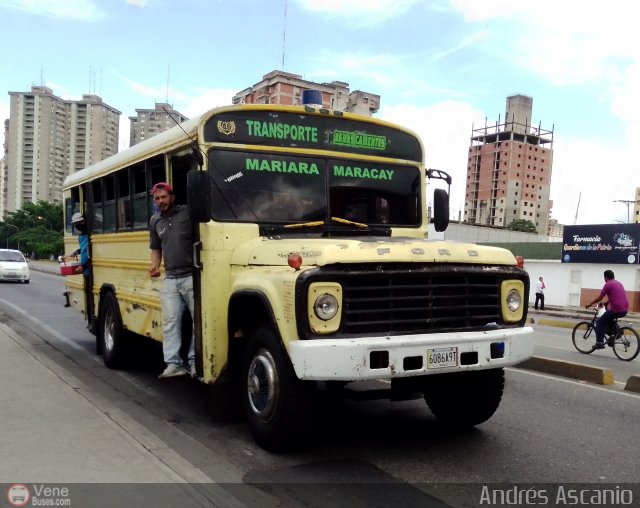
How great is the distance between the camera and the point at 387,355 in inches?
163

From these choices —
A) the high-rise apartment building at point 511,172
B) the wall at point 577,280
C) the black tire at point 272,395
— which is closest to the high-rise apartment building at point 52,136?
the wall at point 577,280

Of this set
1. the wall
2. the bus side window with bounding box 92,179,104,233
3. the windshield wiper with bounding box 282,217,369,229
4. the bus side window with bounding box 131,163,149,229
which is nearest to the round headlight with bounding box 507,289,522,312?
the windshield wiper with bounding box 282,217,369,229

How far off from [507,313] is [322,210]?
1.88m

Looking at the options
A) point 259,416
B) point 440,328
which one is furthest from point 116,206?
point 440,328

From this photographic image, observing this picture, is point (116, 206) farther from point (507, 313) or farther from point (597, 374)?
point (597, 374)

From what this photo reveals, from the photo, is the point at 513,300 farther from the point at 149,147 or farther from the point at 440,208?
the point at 149,147

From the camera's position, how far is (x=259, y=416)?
4625 mm

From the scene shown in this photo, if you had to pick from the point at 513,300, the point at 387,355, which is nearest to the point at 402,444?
the point at 387,355

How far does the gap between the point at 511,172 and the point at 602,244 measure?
120668 mm

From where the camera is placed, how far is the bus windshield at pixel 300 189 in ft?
17.1

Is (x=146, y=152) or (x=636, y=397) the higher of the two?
(x=146, y=152)

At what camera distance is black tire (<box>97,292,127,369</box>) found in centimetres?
758

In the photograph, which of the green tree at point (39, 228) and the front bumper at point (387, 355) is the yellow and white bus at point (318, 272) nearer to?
the front bumper at point (387, 355)

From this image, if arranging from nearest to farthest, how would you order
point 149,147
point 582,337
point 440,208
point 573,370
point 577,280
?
1. point 440,208
2. point 149,147
3. point 573,370
4. point 582,337
5. point 577,280
